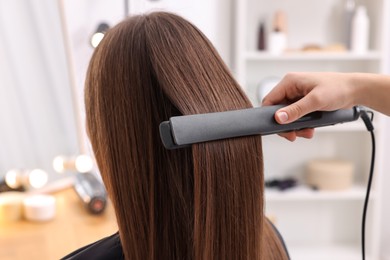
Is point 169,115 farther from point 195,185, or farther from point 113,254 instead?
point 113,254

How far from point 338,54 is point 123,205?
1672 millimetres

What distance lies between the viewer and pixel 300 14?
7.60 feet

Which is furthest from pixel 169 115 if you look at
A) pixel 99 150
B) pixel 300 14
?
pixel 300 14

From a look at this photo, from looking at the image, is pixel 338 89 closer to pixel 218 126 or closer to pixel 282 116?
pixel 282 116

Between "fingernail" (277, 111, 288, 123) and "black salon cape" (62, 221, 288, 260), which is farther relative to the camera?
"black salon cape" (62, 221, 288, 260)

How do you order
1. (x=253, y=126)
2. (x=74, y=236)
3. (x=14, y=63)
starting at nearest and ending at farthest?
(x=253, y=126) < (x=74, y=236) < (x=14, y=63)

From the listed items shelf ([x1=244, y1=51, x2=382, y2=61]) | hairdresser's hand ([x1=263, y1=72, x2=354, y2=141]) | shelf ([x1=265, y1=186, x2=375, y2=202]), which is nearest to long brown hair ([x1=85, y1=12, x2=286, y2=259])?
hairdresser's hand ([x1=263, y1=72, x2=354, y2=141])

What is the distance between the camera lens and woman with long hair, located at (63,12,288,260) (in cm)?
68

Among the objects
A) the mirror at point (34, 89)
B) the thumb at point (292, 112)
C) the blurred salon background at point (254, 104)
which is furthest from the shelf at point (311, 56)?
the thumb at point (292, 112)

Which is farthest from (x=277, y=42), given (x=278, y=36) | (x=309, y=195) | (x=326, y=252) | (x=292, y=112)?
(x=292, y=112)

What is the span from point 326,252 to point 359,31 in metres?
1.12

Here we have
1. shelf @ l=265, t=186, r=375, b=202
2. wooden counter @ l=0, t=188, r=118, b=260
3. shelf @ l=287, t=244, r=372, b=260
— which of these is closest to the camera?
wooden counter @ l=0, t=188, r=118, b=260

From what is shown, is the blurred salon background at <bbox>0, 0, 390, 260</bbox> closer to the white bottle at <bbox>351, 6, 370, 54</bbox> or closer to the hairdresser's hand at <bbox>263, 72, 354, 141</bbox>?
the white bottle at <bbox>351, 6, 370, 54</bbox>

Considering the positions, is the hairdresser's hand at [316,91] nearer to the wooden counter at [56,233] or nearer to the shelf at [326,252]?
the wooden counter at [56,233]
